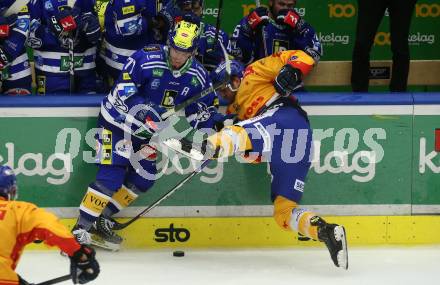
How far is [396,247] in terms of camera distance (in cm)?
604

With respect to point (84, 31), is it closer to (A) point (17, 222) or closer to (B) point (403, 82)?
(B) point (403, 82)

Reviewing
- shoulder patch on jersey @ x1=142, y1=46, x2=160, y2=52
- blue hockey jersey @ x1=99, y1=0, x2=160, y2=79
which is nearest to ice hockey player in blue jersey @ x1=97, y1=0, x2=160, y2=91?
blue hockey jersey @ x1=99, y1=0, x2=160, y2=79

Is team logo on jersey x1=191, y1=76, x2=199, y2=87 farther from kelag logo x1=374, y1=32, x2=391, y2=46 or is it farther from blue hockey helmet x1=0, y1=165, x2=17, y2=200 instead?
kelag logo x1=374, y1=32, x2=391, y2=46

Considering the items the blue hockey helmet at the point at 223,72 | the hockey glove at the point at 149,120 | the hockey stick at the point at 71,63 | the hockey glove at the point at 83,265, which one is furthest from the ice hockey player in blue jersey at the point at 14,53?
the hockey glove at the point at 83,265

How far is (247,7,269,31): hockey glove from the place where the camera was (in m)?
6.54

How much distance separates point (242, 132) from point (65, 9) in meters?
1.41

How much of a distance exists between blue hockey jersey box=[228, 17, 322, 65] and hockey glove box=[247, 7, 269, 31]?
30mm

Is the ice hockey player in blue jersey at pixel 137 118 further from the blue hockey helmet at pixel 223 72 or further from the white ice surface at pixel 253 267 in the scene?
the white ice surface at pixel 253 267

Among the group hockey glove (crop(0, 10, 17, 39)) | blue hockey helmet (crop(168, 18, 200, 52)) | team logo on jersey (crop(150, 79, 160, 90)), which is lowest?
team logo on jersey (crop(150, 79, 160, 90))

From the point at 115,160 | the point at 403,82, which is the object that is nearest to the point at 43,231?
the point at 115,160

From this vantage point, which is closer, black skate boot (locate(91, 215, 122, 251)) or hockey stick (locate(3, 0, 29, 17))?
black skate boot (locate(91, 215, 122, 251))

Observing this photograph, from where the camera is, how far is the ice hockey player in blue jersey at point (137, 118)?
5.74m

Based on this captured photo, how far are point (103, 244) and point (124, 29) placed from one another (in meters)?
1.31

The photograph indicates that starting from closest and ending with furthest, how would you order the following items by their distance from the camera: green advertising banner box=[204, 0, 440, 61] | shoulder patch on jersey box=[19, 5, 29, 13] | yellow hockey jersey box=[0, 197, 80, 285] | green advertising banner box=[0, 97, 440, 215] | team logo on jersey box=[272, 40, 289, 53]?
yellow hockey jersey box=[0, 197, 80, 285] → green advertising banner box=[0, 97, 440, 215] → shoulder patch on jersey box=[19, 5, 29, 13] → team logo on jersey box=[272, 40, 289, 53] → green advertising banner box=[204, 0, 440, 61]
